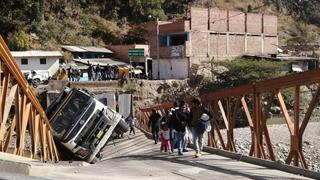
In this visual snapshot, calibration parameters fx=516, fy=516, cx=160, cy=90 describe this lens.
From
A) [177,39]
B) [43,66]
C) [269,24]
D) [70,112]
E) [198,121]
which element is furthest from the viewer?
[269,24]

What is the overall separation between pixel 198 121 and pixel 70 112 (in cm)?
611

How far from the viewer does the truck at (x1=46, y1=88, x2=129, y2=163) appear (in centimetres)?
1741

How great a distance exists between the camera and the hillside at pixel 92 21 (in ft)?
184

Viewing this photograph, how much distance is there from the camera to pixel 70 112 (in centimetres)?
1775

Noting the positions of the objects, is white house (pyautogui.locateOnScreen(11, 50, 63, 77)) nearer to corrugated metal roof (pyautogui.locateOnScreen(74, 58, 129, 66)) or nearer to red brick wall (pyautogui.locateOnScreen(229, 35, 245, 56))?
corrugated metal roof (pyautogui.locateOnScreen(74, 58, 129, 66))

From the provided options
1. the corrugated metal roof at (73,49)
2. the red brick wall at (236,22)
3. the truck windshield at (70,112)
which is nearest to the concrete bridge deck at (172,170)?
the truck windshield at (70,112)

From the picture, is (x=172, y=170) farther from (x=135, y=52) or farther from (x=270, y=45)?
(x=270, y=45)

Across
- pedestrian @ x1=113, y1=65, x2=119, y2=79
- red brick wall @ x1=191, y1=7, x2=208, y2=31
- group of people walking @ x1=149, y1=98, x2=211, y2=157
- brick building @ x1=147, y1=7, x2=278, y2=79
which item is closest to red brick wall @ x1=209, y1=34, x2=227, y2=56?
brick building @ x1=147, y1=7, x2=278, y2=79

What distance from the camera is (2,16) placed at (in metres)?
55.9

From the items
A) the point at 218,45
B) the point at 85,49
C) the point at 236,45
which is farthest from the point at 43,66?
the point at 236,45

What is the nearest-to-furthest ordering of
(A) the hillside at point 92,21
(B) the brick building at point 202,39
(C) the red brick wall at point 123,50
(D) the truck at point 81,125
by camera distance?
(D) the truck at point 81,125 → (B) the brick building at point 202,39 → (A) the hillside at point 92,21 → (C) the red brick wall at point 123,50

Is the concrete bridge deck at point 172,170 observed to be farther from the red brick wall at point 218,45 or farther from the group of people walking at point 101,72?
the red brick wall at point 218,45

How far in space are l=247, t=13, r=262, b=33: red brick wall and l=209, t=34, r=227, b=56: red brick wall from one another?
14.7 feet

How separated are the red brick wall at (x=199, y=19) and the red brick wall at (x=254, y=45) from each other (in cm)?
699
